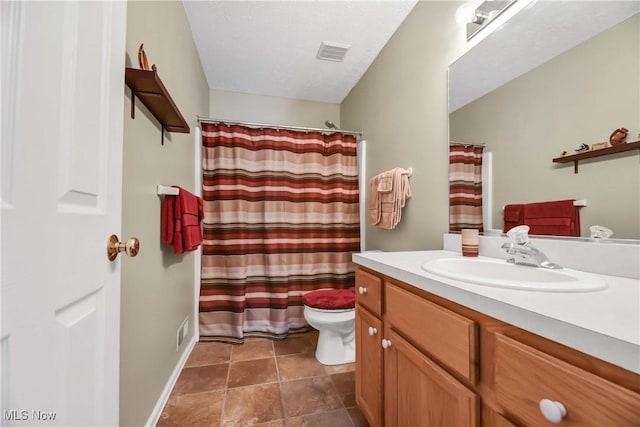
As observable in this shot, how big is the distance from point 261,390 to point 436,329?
1241mm

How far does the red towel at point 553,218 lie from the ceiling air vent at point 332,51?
5.50 ft

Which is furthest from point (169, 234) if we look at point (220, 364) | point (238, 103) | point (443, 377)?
point (238, 103)

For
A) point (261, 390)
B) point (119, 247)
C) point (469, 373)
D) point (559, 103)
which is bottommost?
point (261, 390)

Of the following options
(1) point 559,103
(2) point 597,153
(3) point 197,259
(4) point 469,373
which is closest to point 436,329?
(4) point 469,373

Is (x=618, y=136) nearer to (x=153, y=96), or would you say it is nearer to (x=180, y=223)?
(x=153, y=96)

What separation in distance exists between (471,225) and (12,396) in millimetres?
1529

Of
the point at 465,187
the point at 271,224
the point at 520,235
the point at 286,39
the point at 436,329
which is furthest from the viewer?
the point at 271,224

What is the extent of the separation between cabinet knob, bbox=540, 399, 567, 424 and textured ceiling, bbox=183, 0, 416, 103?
1971 mm

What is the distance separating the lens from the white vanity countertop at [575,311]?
378mm

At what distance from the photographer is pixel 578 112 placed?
88 cm

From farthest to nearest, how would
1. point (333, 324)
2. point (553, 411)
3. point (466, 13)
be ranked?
point (333, 324) → point (466, 13) → point (553, 411)

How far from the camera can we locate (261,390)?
1.48m

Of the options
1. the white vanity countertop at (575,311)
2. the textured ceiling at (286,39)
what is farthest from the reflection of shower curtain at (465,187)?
the textured ceiling at (286,39)

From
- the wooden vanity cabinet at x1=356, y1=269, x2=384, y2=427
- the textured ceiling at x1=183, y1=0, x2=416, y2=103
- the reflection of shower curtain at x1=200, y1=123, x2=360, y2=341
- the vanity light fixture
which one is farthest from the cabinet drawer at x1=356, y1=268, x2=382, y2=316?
the textured ceiling at x1=183, y1=0, x2=416, y2=103
